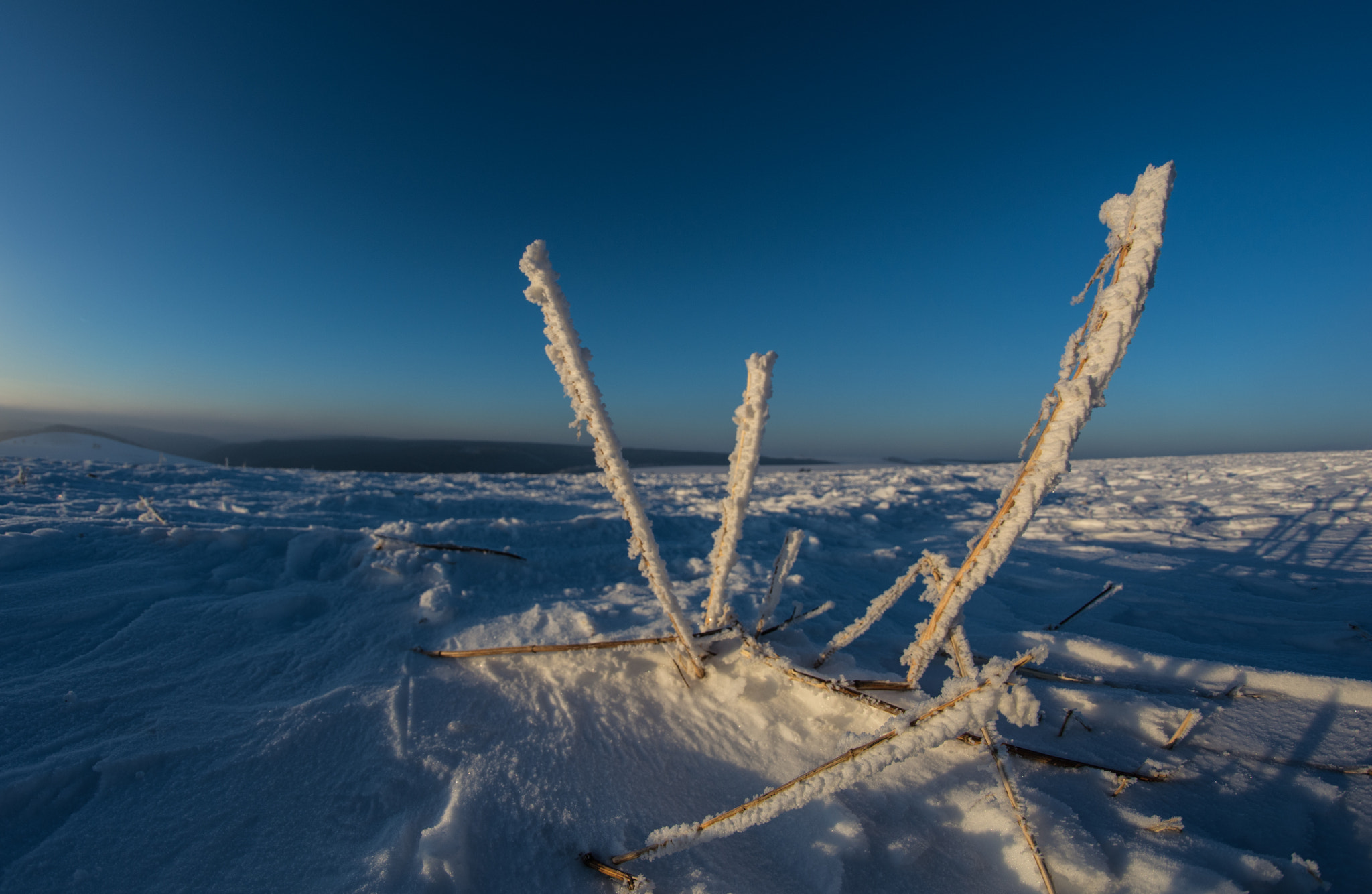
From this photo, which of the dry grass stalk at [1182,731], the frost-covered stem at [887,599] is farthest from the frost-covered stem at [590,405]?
the dry grass stalk at [1182,731]

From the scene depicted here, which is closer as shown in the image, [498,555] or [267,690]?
[267,690]

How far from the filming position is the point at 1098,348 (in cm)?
86

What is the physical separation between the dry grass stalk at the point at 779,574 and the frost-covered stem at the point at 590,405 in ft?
0.83

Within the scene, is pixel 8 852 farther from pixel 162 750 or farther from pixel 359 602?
pixel 359 602

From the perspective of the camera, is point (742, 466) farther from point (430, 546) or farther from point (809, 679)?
point (430, 546)

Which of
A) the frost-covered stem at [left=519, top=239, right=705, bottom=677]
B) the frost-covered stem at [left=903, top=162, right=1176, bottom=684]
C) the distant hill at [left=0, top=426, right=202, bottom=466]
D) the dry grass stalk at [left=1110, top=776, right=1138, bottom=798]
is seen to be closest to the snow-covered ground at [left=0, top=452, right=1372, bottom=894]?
the dry grass stalk at [left=1110, top=776, right=1138, bottom=798]

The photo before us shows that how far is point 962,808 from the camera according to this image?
102 cm

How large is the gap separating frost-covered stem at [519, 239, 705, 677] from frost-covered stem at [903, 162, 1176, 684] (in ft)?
2.56

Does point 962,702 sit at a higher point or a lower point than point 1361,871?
higher

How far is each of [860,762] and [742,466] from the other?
687 mm

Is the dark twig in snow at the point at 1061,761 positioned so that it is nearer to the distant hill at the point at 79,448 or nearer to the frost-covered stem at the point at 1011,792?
the frost-covered stem at the point at 1011,792

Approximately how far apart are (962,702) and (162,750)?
1589 millimetres

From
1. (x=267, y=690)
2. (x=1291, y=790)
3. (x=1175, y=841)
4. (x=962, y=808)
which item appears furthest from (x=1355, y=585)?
(x=267, y=690)

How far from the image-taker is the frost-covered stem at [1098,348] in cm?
84
